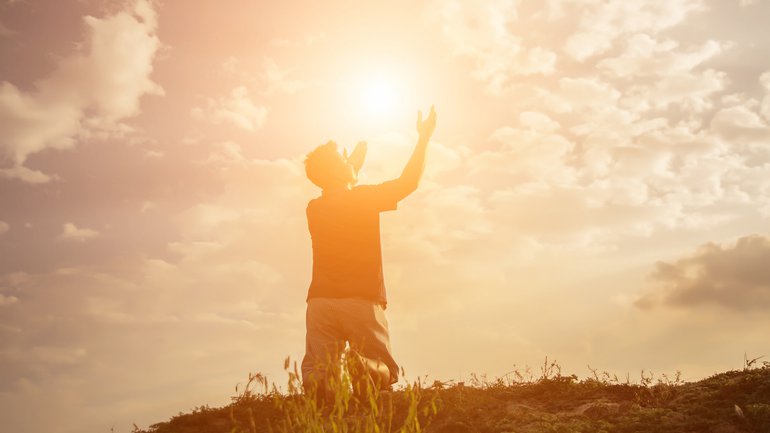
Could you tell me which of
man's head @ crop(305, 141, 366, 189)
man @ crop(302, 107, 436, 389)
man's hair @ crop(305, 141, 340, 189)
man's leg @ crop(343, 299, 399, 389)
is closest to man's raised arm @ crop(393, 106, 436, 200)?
man @ crop(302, 107, 436, 389)

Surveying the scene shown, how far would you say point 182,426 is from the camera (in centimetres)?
933

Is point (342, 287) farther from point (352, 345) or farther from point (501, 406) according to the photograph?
point (501, 406)

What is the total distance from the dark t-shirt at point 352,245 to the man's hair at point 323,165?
38 centimetres

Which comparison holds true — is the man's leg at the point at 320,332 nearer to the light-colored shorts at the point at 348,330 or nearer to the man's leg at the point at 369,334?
the light-colored shorts at the point at 348,330

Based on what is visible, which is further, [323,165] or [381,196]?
[323,165]

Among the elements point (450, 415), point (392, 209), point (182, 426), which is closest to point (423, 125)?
point (392, 209)

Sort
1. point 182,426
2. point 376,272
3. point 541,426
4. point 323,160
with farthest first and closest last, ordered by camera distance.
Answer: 1. point 182,426
2. point 323,160
3. point 376,272
4. point 541,426

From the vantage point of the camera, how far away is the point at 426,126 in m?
7.79

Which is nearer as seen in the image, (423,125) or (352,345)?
(352,345)

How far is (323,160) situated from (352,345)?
7.89 ft

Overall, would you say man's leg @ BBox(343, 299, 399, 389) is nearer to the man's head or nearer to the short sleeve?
the short sleeve

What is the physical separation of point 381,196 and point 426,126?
3.29 feet

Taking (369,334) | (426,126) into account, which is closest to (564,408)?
(369,334)

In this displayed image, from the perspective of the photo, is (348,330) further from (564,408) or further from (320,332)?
(564,408)
